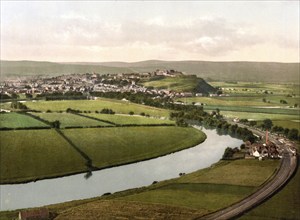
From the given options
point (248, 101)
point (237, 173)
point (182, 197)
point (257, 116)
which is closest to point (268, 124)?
point (257, 116)

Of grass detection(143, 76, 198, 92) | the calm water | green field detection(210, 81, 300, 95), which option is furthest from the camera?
grass detection(143, 76, 198, 92)

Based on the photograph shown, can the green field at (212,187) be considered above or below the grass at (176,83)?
below

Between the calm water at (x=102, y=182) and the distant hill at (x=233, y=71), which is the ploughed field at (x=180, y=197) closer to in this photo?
the calm water at (x=102, y=182)

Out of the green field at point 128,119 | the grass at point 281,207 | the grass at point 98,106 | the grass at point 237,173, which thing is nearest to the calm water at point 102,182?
the grass at point 237,173

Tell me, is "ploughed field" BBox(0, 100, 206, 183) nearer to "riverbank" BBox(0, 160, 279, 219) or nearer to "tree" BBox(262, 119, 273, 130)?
"riverbank" BBox(0, 160, 279, 219)

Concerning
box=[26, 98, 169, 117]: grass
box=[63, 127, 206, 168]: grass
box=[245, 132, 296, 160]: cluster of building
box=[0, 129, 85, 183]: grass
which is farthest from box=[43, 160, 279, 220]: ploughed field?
box=[26, 98, 169, 117]: grass

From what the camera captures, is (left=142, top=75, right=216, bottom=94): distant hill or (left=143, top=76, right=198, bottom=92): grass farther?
(left=143, top=76, right=198, bottom=92): grass

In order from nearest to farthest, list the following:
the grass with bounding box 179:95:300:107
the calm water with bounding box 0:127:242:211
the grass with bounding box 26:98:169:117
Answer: the calm water with bounding box 0:127:242:211 < the grass with bounding box 26:98:169:117 < the grass with bounding box 179:95:300:107
